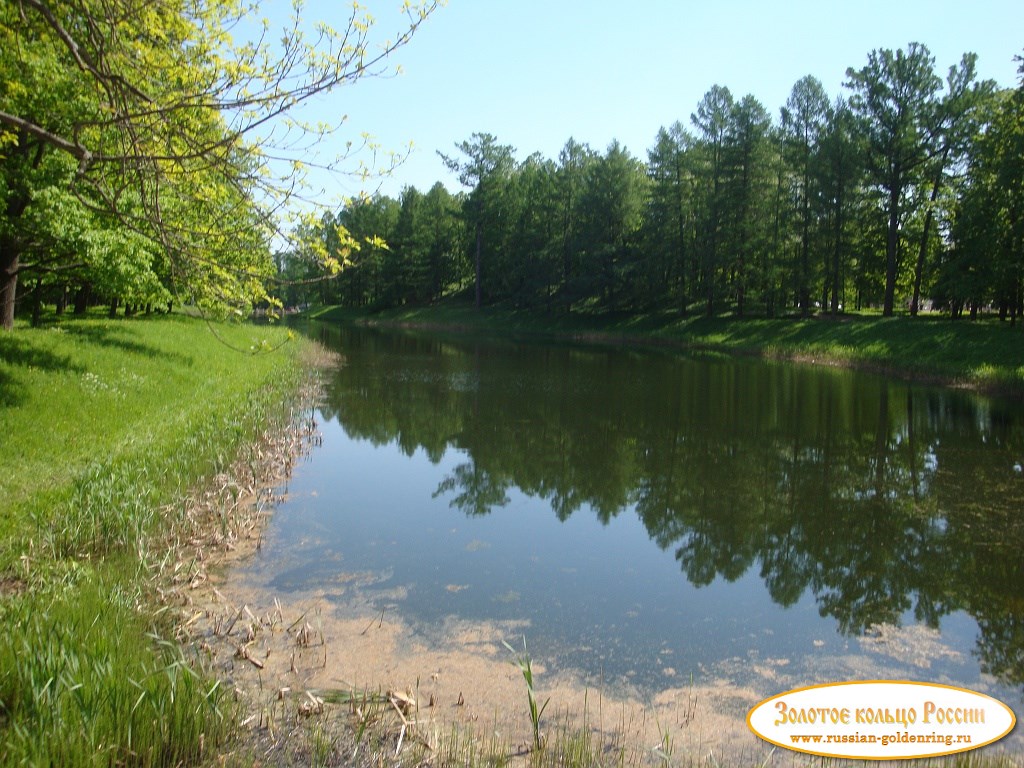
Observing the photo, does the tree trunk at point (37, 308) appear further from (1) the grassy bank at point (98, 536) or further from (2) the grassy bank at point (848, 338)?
(2) the grassy bank at point (848, 338)

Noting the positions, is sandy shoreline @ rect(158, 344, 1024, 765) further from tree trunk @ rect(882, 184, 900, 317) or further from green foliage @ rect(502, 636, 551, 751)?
tree trunk @ rect(882, 184, 900, 317)

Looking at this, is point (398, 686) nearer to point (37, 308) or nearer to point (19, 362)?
point (19, 362)

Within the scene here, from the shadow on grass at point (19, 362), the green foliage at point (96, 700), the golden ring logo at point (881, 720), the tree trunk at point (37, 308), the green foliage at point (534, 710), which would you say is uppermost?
the tree trunk at point (37, 308)

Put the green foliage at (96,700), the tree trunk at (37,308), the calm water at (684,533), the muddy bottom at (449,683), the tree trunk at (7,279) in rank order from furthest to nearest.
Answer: the tree trunk at (37,308), the tree trunk at (7,279), the calm water at (684,533), the muddy bottom at (449,683), the green foliage at (96,700)

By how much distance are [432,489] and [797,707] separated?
6875mm

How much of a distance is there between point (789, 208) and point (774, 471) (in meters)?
38.2

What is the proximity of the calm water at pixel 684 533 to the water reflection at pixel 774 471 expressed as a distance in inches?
1.9

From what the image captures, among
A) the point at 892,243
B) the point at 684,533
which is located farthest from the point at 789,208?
the point at 684,533

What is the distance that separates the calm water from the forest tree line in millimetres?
16192

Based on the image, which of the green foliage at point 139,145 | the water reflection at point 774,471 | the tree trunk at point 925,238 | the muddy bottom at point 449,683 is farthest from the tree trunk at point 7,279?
the tree trunk at point 925,238

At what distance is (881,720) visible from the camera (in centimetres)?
494

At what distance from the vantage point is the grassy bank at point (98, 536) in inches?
156

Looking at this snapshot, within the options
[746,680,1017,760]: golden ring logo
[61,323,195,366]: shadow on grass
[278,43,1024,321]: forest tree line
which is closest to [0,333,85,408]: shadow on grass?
[61,323,195,366]: shadow on grass

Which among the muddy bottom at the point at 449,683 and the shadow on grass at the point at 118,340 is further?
the shadow on grass at the point at 118,340
